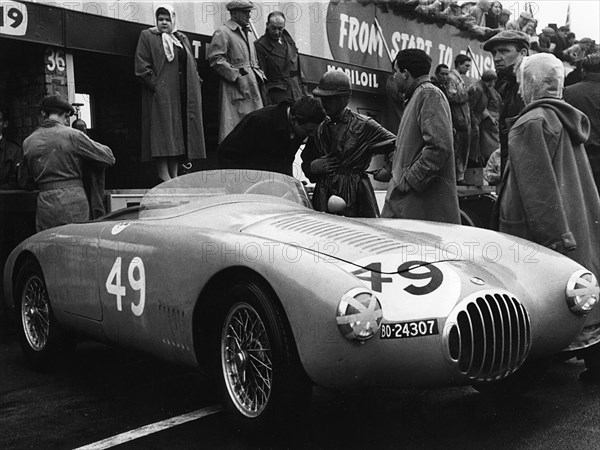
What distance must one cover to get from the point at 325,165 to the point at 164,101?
9.32 feet

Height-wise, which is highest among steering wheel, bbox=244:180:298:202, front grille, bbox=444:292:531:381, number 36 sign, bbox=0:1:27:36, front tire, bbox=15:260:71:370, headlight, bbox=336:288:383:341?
number 36 sign, bbox=0:1:27:36

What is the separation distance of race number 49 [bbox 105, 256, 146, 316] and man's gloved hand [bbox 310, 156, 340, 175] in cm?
194

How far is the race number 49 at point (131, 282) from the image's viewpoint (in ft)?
13.6

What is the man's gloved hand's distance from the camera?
5.85m

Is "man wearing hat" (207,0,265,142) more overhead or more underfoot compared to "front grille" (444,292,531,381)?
more overhead

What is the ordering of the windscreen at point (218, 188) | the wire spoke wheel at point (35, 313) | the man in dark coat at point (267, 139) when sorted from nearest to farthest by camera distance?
Answer: 1. the windscreen at point (218, 188)
2. the wire spoke wheel at point (35, 313)
3. the man in dark coat at point (267, 139)

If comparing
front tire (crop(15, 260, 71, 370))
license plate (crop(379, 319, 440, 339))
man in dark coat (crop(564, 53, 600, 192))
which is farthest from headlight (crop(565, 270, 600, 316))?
front tire (crop(15, 260, 71, 370))

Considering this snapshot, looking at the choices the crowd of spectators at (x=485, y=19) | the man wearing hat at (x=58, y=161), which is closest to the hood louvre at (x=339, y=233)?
the man wearing hat at (x=58, y=161)

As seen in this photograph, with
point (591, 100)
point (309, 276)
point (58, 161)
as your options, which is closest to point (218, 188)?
point (309, 276)

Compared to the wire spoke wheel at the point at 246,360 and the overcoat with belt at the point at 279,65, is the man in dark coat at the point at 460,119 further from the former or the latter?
the wire spoke wheel at the point at 246,360

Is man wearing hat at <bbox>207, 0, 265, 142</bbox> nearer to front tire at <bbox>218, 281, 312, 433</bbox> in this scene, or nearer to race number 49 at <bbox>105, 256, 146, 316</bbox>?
race number 49 at <bbox>105, 256, 146, 316</bbox>

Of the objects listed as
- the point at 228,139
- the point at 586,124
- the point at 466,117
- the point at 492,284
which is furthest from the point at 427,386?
the point at 466,117

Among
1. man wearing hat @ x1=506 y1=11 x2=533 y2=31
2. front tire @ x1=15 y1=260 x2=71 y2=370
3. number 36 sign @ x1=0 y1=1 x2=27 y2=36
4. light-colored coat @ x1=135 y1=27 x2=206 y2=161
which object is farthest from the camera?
man wearing hat @ x1=506 y1=11 x2=533 y2=31

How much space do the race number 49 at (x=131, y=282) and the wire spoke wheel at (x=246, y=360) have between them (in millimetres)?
643
